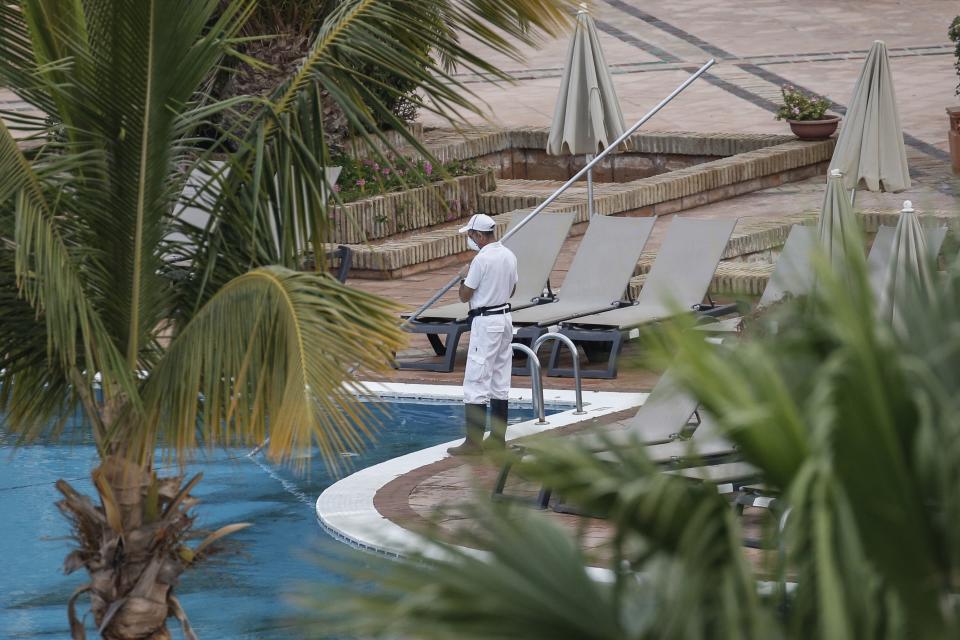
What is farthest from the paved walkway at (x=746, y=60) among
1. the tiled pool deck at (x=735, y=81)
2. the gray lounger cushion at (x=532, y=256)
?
the gray lounger cushion at (x=532, y=256)

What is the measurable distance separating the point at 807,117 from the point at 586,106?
6.06 meters

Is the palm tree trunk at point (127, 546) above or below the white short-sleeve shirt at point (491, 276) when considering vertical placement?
below

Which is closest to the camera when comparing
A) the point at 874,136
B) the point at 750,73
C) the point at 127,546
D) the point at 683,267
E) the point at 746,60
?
the point at 127,546

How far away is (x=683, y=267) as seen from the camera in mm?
12742

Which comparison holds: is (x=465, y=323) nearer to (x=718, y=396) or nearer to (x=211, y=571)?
(x=211, y=571)

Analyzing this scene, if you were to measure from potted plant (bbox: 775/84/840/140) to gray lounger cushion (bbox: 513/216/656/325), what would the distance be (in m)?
6.98

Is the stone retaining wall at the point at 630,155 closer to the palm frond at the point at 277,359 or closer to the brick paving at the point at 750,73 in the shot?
the brick paving at the point at 750,73

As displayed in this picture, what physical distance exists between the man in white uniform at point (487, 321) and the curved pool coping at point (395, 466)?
285 mm

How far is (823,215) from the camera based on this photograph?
9.59m

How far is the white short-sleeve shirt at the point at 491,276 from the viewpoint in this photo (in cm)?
1028

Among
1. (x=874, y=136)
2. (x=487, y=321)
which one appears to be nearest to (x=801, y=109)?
(x=874, y=136)

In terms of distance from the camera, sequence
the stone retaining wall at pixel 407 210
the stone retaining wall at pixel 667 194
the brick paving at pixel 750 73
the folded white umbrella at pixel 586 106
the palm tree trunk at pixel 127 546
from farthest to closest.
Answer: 1. the brick paving at pixel 750 73
2. the stone retaining wall at pixel 407 210
3. the stone retaining wall at pixel 667 194
4. the folded white umbrella at pixel 586 106
5. the palm tree trunk at pixel 127 546

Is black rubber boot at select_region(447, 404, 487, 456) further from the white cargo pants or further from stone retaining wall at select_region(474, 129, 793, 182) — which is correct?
stone retaining wall at select_region(474, 129, 793, 182)

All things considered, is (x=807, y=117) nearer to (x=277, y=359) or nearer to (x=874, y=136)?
(x=874, y=136)
